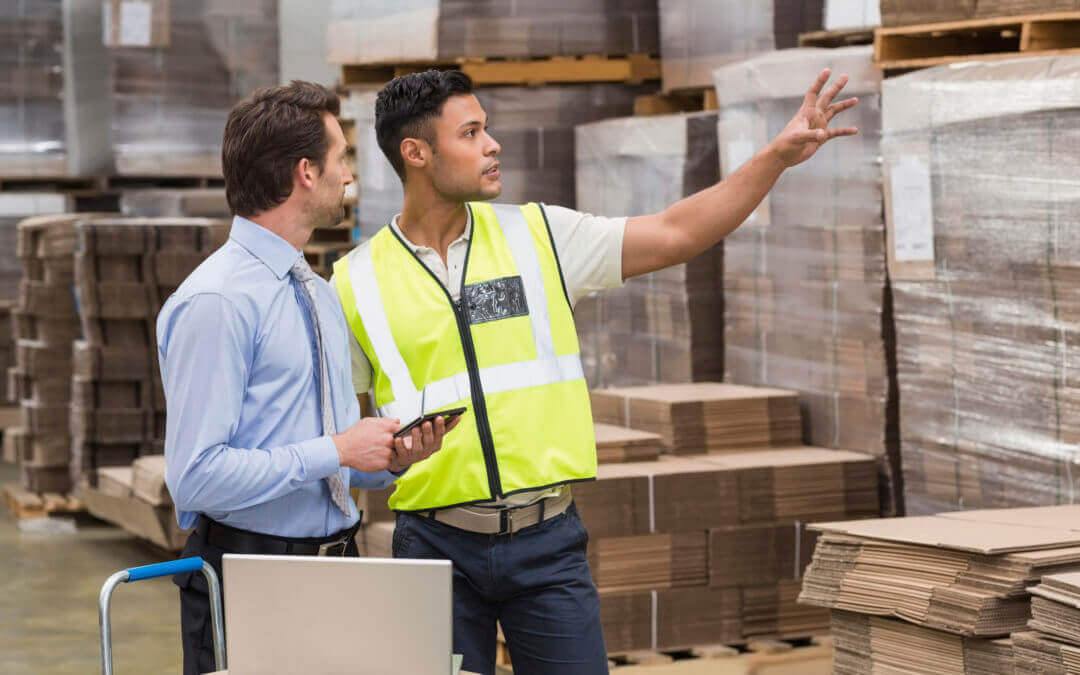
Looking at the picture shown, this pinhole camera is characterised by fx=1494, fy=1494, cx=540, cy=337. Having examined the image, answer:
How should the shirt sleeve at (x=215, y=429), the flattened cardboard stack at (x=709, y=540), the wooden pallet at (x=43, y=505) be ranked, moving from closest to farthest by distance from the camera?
1. the shirt sleeve at (x=215, y=429)
2. the flattened cardboard stack at (x=709, y=540)
3. the wooden pallet at (x=43, y=505)

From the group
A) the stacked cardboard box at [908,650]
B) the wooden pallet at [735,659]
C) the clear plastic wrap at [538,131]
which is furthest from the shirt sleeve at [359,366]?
the clear plastic wrap at [538,131]

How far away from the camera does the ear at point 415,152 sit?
3260 millimetres

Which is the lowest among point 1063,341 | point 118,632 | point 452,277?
point 118,632

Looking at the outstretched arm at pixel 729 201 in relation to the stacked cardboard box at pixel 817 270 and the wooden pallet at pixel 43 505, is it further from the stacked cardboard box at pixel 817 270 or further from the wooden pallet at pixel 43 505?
the wooden pallet at pixel 43 505

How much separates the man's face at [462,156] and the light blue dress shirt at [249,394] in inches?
20.0

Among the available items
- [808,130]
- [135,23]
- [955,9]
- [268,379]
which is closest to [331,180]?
[268,379]

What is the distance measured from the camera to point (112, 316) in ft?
28.2

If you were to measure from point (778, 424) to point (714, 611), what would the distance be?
83 cm

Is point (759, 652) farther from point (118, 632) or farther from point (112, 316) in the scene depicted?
point (112, 316)

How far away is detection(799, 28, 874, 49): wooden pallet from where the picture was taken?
6.03 m

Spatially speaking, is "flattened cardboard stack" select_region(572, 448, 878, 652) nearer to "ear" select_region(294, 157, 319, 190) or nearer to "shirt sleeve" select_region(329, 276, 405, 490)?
"shirt sleeve" select_region(329, 276, 405, 490)

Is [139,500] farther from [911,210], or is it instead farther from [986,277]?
[986,277]

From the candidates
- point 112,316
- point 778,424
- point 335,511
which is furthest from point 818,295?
point 112,316

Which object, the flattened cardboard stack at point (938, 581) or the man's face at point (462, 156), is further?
the flattened cardboard stack at point (938, 581)
